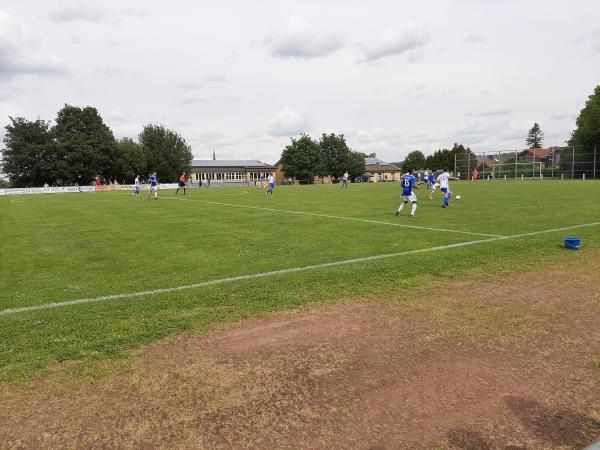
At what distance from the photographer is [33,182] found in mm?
82438

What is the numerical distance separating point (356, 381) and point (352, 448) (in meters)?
0.92

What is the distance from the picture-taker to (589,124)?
226 feet

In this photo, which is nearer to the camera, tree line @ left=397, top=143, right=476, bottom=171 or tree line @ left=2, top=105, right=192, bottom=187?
tree line @ left=2, top=105, right=192, bottom=187

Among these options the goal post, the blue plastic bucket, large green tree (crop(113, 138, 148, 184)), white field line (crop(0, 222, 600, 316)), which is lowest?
white field line (crop(0, 222, 600, 316))

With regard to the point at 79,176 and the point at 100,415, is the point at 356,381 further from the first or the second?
the point at 79,176

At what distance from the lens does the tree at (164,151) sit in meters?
102

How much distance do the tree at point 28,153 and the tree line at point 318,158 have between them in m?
51.2

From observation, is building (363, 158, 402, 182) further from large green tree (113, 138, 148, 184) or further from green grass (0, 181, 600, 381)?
green grass (0, 181, 600, 381)

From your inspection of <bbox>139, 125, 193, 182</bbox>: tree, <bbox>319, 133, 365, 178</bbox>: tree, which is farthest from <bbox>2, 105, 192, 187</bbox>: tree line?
<bbox>319, 133, 365, 178</bbox>: tree

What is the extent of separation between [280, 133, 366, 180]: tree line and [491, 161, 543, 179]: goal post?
45583 millimetres

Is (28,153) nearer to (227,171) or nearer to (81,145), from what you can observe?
(81,145)

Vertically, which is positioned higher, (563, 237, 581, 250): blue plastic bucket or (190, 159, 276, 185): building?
(190, 159, 276, 185): building

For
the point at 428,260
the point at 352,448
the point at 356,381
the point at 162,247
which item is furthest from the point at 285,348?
the point at 162,247

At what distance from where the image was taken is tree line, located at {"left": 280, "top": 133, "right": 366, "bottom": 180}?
10744 centimetres
